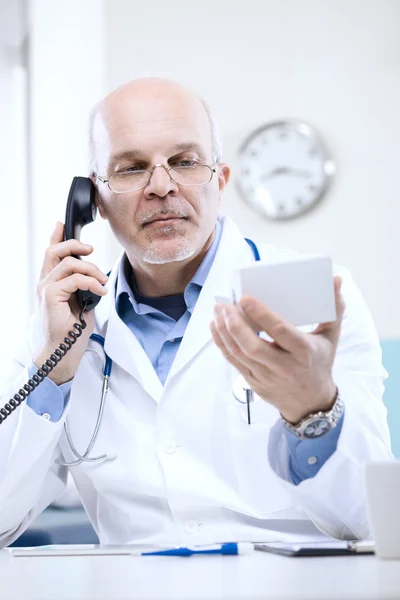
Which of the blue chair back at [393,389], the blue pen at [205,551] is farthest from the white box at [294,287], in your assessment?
the blue chair back at [393,389]

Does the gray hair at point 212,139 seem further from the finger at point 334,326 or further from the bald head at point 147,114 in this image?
the finger at point 334,326

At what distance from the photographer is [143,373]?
149 cm

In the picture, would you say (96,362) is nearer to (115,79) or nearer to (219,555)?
(219,555)

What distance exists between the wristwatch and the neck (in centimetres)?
Result: 61

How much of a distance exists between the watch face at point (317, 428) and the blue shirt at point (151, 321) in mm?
484

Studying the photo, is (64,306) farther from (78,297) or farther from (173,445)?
(173,445)

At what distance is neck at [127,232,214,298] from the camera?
1638 mm

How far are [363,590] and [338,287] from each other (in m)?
0.44

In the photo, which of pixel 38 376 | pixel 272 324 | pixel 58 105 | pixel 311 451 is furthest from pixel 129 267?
pixel 58 105

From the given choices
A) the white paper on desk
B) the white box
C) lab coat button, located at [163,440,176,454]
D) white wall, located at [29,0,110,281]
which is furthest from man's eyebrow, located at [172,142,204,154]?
white wall, located at [29,0,110,281]

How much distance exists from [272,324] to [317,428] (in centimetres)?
21

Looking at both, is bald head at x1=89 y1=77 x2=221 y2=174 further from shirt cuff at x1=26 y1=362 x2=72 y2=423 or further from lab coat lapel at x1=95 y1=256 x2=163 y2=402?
shirt cuff at x1=26 y1=362 x2=72 y2=423

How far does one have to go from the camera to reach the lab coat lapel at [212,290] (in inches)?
58.6

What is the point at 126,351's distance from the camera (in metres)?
1.52
